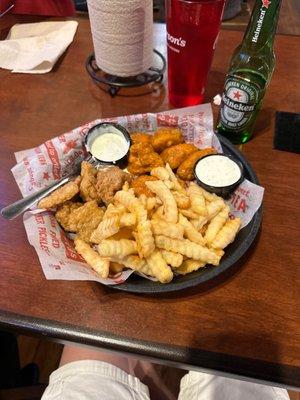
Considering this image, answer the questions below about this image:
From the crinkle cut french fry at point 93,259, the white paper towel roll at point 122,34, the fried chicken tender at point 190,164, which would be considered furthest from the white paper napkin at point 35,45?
the crinkle cut french fry at point 93,259

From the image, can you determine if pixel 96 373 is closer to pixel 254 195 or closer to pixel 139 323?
pixel 139 323

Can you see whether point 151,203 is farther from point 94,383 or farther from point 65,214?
point 94,383

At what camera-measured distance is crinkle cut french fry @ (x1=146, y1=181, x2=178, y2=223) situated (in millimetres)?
699

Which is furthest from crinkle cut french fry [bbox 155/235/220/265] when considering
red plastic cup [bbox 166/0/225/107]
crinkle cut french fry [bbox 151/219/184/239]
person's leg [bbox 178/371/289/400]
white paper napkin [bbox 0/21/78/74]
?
white paper napkin [bbox 0/21/78/74]

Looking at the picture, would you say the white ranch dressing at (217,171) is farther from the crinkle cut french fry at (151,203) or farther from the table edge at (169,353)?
the table edge at (169,353)

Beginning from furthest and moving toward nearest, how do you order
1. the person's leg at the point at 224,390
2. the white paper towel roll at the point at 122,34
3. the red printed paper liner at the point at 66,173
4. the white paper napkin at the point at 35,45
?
the white paper napkin at the point at 35,45, the white paper towel roll at the point at 122,34, the person's leg at the point at 224,390, the red printed paper liner at the point at 66,173

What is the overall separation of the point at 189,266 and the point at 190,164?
261 mm

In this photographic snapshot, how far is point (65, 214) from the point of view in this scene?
0.77 metres

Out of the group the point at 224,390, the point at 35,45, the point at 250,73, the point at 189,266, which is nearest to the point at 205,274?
the point at 189,266

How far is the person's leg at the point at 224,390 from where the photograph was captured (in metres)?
0.81

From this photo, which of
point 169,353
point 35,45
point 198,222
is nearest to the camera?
point 169,353

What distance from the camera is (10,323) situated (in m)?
0.67

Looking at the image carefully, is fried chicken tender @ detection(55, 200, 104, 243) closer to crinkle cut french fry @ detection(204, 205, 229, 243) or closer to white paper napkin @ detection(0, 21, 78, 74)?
crinkle cut french fry @ detection(204, 205, 229, 243)

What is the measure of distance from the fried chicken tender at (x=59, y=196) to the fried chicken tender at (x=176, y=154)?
0.74 feet
